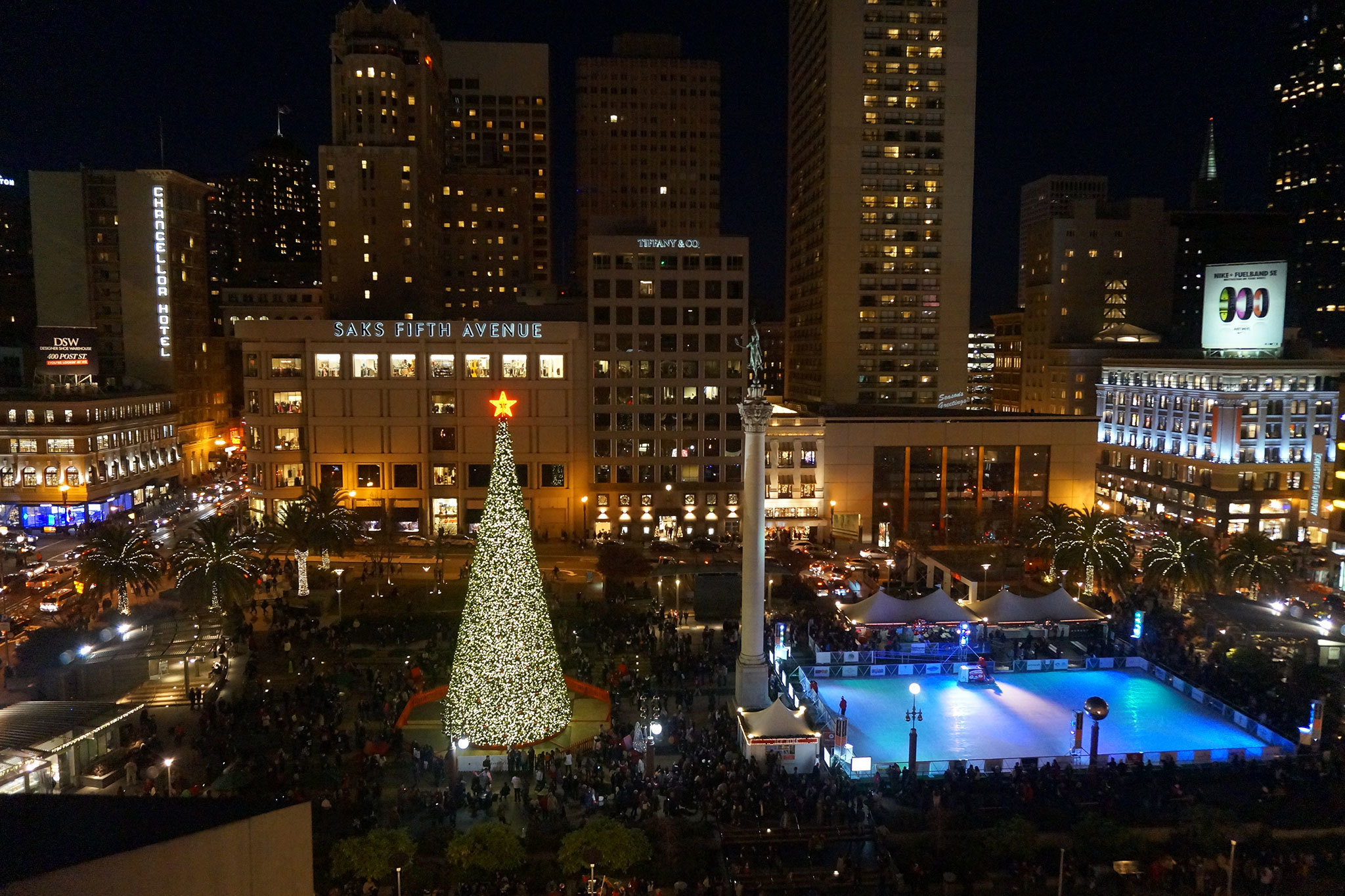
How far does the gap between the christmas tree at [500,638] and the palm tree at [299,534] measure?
23.1 metres

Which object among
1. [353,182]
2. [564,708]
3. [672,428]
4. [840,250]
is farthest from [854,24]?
[564,708]

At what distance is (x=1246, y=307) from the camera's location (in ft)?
233

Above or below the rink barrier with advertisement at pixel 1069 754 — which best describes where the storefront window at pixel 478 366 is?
above

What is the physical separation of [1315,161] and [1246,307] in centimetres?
9207

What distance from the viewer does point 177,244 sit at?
93.4m

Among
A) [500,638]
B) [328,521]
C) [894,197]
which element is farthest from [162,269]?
[500,638]

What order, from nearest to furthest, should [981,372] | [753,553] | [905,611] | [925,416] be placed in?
1. [753,553]
2. [905,611]
3. [925,416]
4. [981,372]

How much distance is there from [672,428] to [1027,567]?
90.4 feet

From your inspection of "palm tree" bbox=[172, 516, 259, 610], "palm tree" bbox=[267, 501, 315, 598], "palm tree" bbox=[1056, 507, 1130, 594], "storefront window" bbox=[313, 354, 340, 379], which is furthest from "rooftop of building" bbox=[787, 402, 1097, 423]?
"palm tree" bbox=[172, 516, 259, 610]

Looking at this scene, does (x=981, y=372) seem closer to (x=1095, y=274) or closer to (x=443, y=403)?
(x=1095, y=274)

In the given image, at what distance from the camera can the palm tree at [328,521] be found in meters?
48.7

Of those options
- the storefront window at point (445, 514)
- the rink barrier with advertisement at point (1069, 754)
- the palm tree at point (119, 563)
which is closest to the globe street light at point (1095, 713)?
the rink barrier with advertisement at point (1069, 754)

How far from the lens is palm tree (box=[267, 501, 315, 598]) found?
4731cm

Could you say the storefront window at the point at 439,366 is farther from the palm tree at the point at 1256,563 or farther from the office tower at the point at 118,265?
the palm tree at the point at 1256,563
